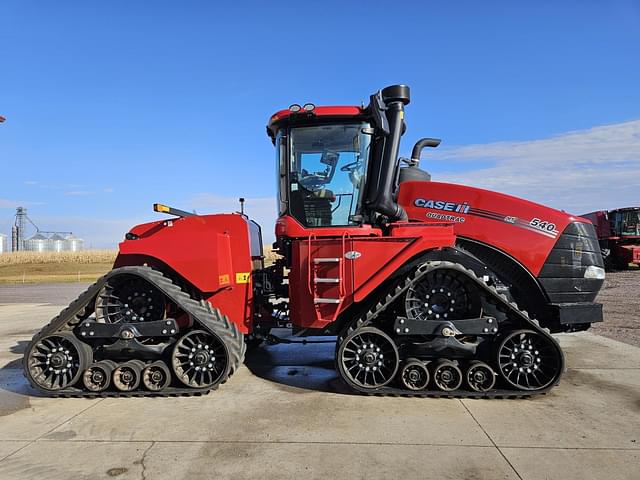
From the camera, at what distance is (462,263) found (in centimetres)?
510

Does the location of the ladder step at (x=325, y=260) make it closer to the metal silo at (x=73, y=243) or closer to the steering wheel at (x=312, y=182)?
the steering wheel at (x=312, y=182)

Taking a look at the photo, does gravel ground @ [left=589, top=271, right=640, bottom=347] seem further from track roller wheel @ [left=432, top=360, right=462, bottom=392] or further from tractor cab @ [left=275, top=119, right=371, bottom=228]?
tractor cab @ [left=275, top=119, right=371, bottom=228]

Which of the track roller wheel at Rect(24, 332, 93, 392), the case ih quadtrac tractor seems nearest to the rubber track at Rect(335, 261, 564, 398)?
the case ih quadtrac tractor

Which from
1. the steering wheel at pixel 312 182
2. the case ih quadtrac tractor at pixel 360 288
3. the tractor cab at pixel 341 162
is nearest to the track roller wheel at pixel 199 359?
the case ih quadtrac tractor at pixel 360 288

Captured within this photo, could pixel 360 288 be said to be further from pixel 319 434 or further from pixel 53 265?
pixel 53 265

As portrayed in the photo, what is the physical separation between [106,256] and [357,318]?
174 ft

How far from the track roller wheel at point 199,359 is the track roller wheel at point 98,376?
723mm

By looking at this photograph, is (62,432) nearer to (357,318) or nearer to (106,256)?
(357,318)

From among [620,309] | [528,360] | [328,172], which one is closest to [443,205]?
[328,172]

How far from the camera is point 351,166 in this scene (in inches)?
214

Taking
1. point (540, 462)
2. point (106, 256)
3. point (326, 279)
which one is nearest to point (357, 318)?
point (326, 279)

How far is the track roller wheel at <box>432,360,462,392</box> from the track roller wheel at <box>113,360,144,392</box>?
10.7 ft

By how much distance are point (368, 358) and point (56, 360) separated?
3.48 metres

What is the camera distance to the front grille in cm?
515
